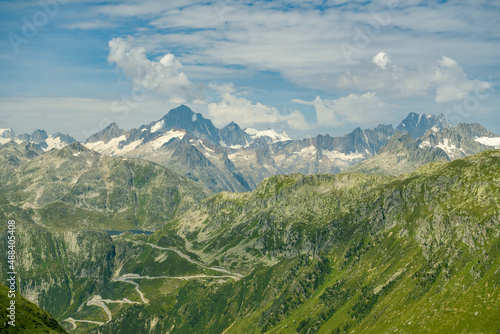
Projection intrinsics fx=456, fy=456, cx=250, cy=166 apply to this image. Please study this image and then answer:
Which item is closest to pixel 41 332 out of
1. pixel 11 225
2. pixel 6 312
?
pixel 6 312

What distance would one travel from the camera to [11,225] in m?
192

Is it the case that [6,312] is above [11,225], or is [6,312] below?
below

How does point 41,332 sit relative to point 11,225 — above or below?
below

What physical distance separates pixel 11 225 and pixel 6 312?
37577 millimetres

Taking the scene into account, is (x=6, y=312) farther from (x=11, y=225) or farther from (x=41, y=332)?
(x=11, y=225)

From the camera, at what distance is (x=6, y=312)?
637 ft

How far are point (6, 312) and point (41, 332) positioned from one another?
1718cm

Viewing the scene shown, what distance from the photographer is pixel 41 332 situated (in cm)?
19400
